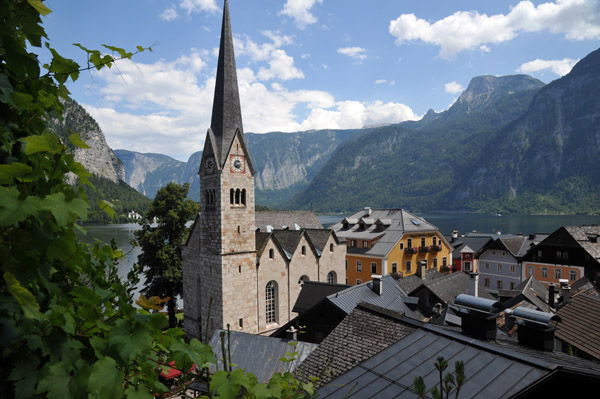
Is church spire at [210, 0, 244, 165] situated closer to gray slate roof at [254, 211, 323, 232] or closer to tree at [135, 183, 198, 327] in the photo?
tree at [135, 183, 198, 327]

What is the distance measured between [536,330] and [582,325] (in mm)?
5863

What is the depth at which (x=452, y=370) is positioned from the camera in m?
5.88

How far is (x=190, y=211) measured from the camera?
32906 mm

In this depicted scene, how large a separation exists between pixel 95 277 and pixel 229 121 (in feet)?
83.3

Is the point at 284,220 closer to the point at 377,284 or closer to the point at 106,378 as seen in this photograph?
the point at 377,284

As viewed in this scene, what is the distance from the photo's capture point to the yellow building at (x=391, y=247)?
1716 inches

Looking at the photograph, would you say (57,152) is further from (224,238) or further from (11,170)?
(224,238)

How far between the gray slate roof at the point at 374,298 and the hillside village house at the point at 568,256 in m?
24.2

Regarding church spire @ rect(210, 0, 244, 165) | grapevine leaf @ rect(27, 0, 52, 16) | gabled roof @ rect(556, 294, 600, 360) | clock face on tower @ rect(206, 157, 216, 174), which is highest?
church spire @ rect(210, 0, 244, 165)

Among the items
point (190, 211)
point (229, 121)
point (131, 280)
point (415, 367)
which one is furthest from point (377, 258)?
point (131, 280)

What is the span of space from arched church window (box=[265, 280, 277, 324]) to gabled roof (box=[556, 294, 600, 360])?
20321 mm

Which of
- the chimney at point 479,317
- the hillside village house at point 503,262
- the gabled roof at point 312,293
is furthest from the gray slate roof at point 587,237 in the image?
the chimney at point 479,317

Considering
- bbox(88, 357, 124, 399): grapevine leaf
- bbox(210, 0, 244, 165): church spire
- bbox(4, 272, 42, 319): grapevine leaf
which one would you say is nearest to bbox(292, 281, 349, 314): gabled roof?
bbox(210, 0, 244, 165): church spire

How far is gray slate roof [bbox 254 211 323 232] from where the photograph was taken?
35697mm
